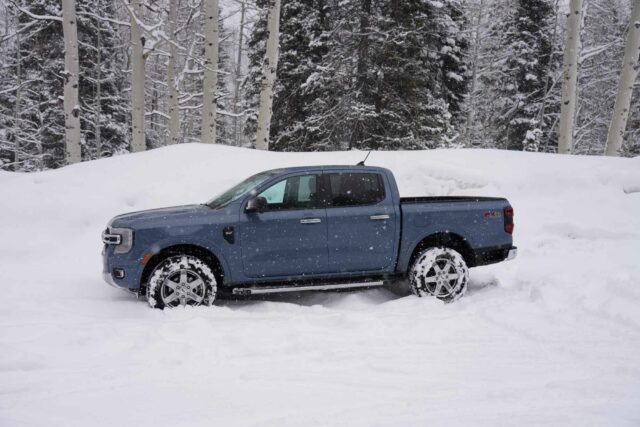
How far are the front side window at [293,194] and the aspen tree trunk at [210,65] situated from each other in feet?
26.6

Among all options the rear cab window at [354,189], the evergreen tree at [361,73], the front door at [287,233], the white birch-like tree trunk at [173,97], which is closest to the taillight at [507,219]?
the rear cab window at [354,189]

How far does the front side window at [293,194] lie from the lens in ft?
19.6

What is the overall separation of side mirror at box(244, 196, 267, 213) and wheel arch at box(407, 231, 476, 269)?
2108 mm

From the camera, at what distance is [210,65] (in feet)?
43.0

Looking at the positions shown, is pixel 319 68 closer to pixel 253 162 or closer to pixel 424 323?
pixel 253 162

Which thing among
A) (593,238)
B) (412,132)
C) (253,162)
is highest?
(412,132)

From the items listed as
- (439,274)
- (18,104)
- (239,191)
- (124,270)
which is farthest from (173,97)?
(439,274)

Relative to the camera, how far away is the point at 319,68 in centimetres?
1775

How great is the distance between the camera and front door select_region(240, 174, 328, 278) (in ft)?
19.0

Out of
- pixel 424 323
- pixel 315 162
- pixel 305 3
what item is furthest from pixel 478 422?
pixel 305 3

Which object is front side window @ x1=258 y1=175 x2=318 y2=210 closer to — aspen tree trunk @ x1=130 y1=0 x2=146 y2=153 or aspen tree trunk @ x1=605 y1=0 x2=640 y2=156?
aspen tree trunk @ x1=130 y1=0 x2=146 y2=153

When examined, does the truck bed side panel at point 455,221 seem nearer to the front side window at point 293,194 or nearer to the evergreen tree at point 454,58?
the front side window at point 293,194

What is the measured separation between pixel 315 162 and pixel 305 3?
10.4 m

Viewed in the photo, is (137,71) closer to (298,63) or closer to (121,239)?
(298,63)
